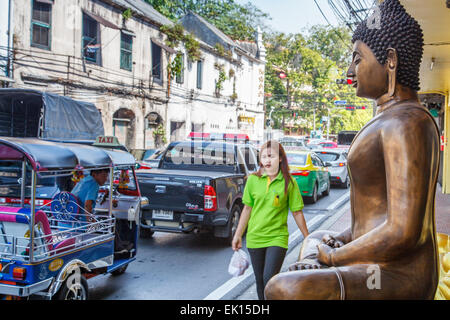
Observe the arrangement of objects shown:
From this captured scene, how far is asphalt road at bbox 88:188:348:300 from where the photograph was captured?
18.3 feet

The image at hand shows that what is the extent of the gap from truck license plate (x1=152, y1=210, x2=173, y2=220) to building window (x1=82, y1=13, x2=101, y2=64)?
12888 mm

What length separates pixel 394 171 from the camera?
1.81 meters

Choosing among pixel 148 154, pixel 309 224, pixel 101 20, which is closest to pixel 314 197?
pixel 309 224

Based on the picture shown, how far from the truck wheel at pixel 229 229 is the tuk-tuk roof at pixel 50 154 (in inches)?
133

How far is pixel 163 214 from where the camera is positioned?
7809 mm

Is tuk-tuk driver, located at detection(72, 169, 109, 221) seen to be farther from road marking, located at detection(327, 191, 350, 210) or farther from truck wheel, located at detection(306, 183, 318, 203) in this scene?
truck wheel, located at detection(306, 183, 318, 203)

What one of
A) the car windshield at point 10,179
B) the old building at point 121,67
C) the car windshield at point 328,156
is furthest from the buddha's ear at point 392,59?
the car windshield at point 328,156

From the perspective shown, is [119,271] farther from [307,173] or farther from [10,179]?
[307,173]

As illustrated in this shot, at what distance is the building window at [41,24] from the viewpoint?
1605cm

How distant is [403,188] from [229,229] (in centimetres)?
644

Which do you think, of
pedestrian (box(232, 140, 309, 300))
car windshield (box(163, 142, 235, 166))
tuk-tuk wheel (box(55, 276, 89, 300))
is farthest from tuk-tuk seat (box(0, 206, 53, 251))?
car windshield (box(163, 142, 235, 166))

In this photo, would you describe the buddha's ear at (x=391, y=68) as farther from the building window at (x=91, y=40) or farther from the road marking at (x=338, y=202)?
the building window at (x=91, y=40)

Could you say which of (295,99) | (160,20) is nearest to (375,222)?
(160,20)
